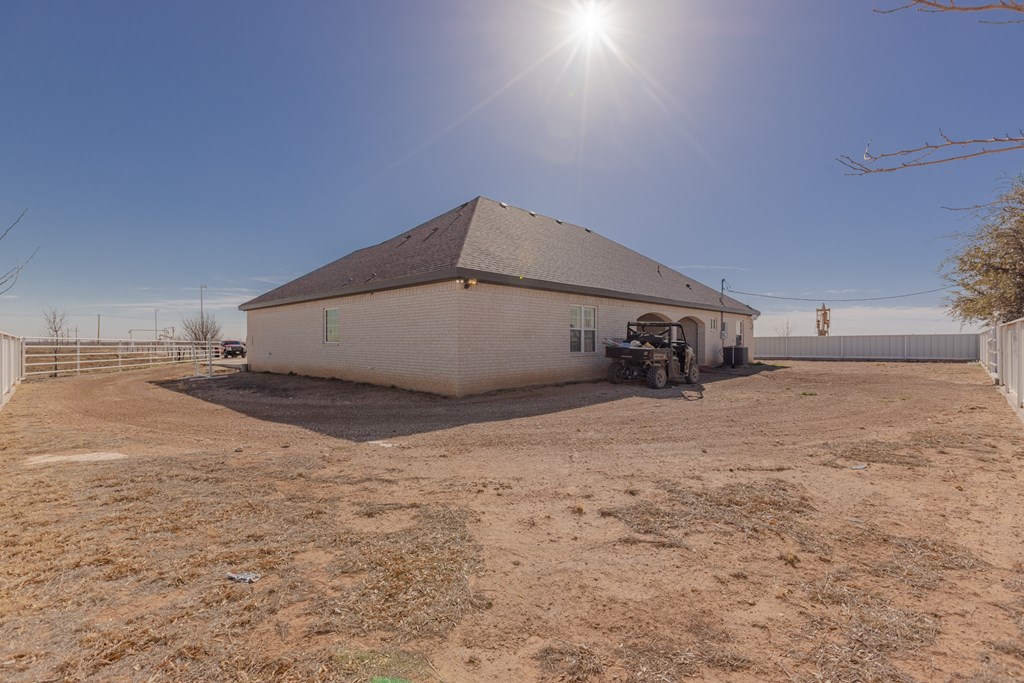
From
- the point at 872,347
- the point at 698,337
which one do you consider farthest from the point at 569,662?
the point at 872,347

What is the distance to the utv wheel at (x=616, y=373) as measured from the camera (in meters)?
15.0

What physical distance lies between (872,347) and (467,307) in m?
34.1

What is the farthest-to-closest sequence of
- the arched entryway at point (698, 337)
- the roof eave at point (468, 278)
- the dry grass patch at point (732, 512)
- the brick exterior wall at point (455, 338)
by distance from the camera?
the arched entryway at point (698, 337)
the brick exterior wall at point (455, 338)
the roof eave at point (468, 278)
the dry grass patch at point (732, 512)

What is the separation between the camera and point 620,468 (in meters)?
5.87

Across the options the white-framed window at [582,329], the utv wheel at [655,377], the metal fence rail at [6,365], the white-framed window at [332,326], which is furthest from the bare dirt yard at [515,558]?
the white-framed window at [332,326]

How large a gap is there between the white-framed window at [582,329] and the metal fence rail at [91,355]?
50.0 ft

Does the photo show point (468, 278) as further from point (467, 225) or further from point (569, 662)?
point (569, 662)

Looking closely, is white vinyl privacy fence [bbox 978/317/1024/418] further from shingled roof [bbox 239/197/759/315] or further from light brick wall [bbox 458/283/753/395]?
light brick wall [bbox 458/283/753/395]

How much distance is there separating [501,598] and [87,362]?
26.4 meters

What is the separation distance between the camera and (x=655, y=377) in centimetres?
1429

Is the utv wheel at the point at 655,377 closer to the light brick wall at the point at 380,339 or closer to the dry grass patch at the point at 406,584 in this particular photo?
the light brick wall at the point at 380,339

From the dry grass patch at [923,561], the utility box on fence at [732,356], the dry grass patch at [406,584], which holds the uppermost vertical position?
the utility box on fence at [732,356]

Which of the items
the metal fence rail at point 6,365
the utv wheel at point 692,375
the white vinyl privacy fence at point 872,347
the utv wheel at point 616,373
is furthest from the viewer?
the white vinyl privacy fence at point 872,347

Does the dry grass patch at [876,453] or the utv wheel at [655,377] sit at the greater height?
the utv wheel at [655,377]
